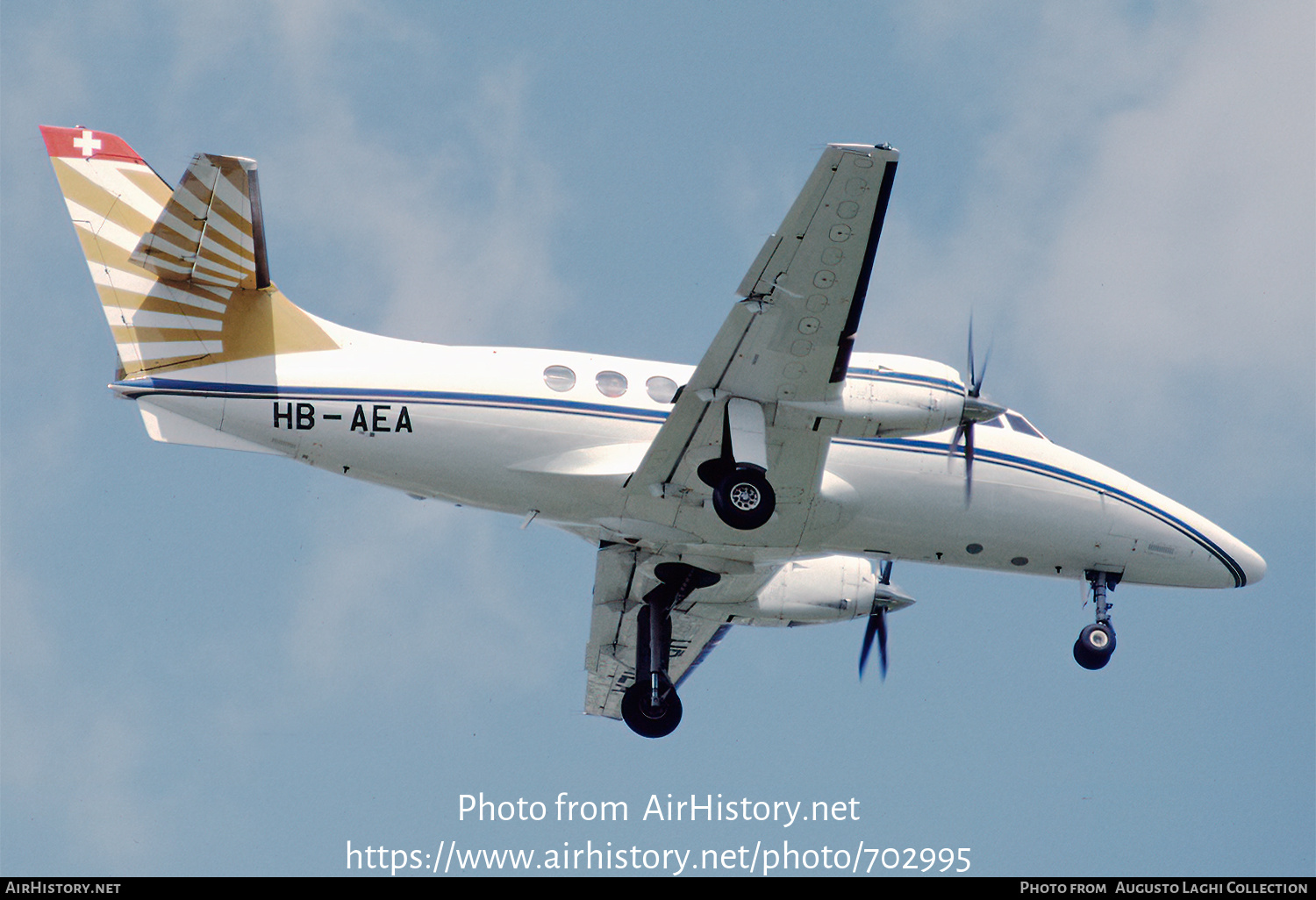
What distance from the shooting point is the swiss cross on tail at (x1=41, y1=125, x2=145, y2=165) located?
2400 cm

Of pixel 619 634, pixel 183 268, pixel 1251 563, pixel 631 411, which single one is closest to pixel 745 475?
pixel 631 411

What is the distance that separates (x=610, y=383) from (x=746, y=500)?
3085 millimetres

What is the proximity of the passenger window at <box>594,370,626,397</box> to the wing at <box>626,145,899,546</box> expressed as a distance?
144 centimetres

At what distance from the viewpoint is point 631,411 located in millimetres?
23953

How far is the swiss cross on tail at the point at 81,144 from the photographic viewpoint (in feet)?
78.7

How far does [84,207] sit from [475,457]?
24.1 ft

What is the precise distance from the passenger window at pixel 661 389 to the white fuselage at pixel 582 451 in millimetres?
35

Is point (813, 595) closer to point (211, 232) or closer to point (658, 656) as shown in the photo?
point (658, 656)

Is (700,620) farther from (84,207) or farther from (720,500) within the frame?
(84,207)

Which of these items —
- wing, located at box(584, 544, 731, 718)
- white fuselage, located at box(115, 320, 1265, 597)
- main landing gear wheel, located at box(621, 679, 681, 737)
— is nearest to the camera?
white fuselage, located at box(115, 320, 1265, 597)

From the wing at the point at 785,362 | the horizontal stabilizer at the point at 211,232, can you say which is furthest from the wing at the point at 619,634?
the horizontal stabilizer at the point at 211,232

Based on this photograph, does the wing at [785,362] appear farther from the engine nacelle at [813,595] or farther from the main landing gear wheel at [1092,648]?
the main landing gear wheel at [1092,648]

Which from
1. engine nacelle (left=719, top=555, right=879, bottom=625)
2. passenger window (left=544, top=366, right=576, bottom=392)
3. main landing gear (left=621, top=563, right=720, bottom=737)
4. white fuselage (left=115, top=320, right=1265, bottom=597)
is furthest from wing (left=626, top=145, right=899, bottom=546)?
engine nacelle (left=719, top=555, right=879, bottom=625)

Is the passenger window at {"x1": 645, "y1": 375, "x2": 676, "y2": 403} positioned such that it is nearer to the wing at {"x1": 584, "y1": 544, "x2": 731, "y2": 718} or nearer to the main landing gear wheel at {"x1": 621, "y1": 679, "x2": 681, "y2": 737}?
the wing at {"x1": 584, "y1": 544, "x2": 731, "y2": 718}
